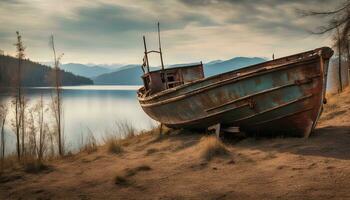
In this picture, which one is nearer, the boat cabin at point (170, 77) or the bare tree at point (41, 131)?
the bare tree at point (41, 131)

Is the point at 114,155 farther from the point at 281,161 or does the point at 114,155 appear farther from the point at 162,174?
the point at 281,161

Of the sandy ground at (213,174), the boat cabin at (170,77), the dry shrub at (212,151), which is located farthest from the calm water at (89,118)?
the dry shrub at (212,151)

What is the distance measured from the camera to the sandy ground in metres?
5.88

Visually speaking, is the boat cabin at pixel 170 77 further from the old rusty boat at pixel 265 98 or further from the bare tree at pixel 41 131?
the bare tree at pixel 41 131

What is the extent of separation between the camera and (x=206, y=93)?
1055 cm

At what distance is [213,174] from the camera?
7.20 metres

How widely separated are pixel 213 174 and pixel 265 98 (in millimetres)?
3379

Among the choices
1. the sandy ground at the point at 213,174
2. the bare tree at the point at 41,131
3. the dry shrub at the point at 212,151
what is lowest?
the sandy ground at the point at 213,174

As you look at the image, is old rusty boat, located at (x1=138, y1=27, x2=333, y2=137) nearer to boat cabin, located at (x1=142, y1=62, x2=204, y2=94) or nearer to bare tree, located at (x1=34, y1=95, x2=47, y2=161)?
boat cabin, located at (x1=142, y1=62, x2=204, y2=94)

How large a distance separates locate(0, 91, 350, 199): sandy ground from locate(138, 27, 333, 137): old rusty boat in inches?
20.7

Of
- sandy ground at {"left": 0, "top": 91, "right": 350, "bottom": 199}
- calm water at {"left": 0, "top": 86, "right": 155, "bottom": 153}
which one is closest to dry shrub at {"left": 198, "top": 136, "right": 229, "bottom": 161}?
sandy ground at {"left": 0, "top": 91, "right": 350, "bottom": 199}

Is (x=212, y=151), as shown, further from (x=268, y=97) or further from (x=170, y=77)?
(x=170, y=77)

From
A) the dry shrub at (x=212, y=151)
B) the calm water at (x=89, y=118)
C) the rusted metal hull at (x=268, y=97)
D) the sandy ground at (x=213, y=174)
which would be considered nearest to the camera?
the sandy ground at (x=213, y=174)

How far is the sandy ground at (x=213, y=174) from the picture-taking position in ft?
19.3
